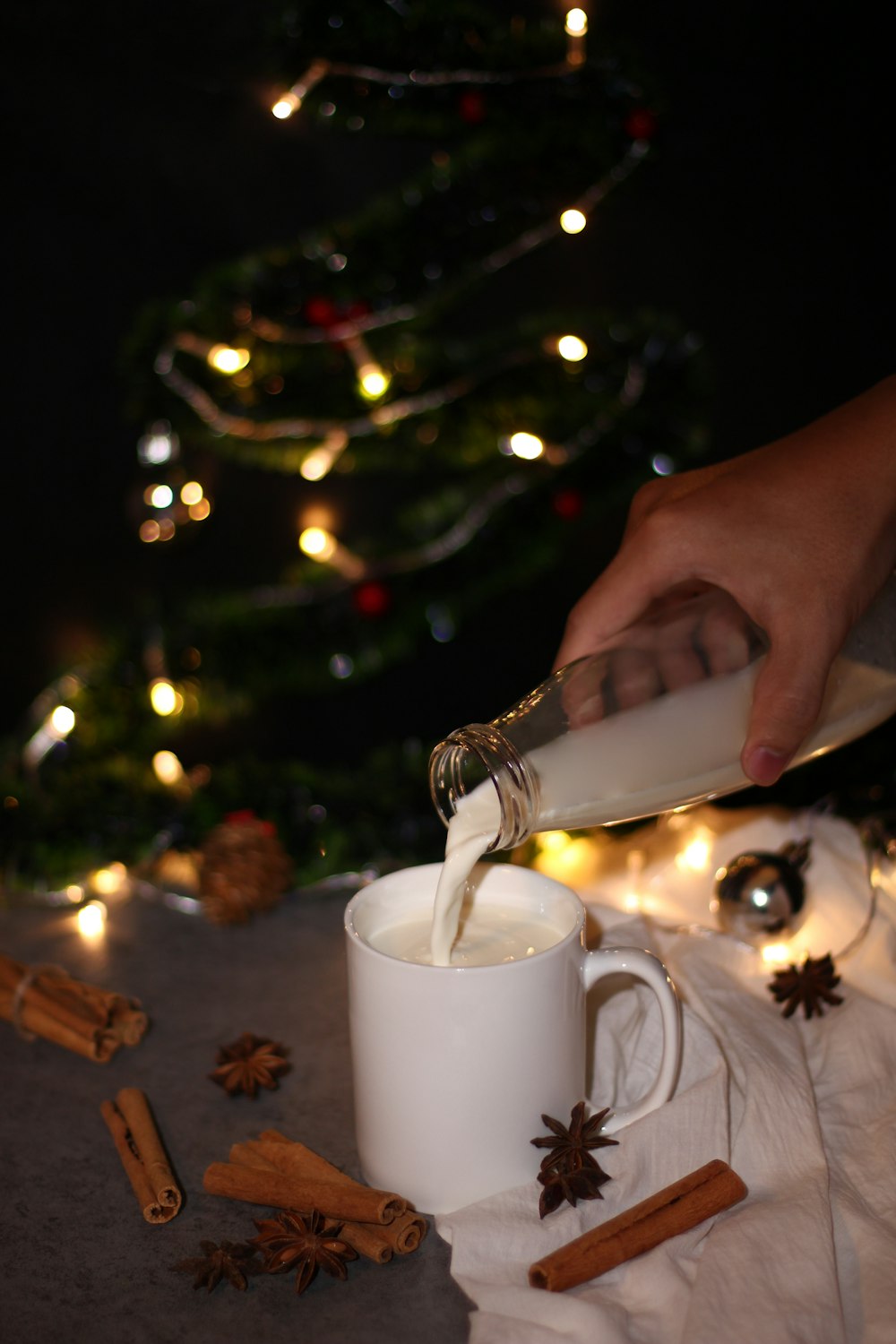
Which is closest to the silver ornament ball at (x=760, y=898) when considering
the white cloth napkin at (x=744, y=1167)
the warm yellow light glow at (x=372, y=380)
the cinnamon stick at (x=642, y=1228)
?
the white cloth napkin at (x=744, y=1167)

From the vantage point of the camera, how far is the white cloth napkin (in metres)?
0.57

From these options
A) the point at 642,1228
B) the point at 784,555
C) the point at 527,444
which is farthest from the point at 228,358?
the point at 642,1228

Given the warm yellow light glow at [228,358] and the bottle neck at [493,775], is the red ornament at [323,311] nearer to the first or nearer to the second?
the warm yellow light glow at [228,358]

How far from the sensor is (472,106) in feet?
4.90

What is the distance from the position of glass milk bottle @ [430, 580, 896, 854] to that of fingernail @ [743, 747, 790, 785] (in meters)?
0.03

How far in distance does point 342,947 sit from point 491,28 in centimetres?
117

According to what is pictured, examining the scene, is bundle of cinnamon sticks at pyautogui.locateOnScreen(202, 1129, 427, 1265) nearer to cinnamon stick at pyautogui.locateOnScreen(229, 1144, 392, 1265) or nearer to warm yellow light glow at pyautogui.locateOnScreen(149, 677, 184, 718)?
cinnamon stick at pyautogui.locateOnScreen(229, 1144, 392, 1265)

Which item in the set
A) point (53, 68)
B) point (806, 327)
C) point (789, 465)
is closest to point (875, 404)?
point (789, 465)

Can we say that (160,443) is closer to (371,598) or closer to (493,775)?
(371,598)

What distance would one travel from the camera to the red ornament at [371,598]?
169 cm

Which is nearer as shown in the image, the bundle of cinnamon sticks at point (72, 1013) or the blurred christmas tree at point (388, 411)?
the bundle of cinnamon sticks at point (72, 1013)

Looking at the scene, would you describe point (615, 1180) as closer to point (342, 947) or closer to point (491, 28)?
point (342, 947)

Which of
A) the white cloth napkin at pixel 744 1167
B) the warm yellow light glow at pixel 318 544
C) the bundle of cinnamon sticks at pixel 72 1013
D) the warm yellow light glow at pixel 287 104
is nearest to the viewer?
the white cloth napkin at pixel 744 1167

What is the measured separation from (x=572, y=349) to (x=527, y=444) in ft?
0.51
